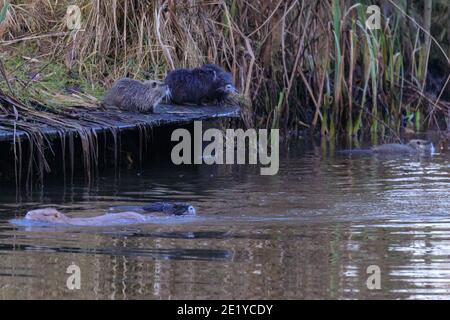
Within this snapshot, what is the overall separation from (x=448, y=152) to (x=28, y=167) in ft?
20.4

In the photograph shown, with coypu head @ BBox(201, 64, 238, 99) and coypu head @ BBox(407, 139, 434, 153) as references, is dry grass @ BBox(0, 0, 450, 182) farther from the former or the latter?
coypu head @ BBox(407, 139, 434, 153)

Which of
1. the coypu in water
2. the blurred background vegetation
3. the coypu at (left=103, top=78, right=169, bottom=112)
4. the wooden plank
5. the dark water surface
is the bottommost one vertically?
the dark water surface

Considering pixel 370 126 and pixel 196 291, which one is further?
pixel 370 126

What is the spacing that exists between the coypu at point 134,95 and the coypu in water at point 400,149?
10.3 feet

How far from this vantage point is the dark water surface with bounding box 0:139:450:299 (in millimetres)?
6477

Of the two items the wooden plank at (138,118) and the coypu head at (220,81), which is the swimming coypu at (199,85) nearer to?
the coypu head at (220,81)

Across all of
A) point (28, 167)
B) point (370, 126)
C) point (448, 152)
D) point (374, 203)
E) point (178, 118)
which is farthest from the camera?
point (370, 126)

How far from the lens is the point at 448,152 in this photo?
48.9 feet

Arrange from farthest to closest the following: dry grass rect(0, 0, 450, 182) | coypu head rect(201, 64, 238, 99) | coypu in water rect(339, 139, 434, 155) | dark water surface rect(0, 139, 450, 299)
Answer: coypu in water rect(339, 139, 434, 155) → dry grass rect(0, 0, 450, 182) → coypu head rect(201, 64, 238, 99) → dark water surface rect(0, 139, 450, 299)

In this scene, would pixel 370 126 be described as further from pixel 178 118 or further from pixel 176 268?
pixel 176 268

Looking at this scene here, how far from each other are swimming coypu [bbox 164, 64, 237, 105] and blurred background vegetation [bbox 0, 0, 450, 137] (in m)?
0.74

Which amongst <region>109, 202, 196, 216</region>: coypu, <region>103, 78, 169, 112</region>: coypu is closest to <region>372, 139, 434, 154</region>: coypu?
<region>103, 78, 169, 112</region>: coypu
